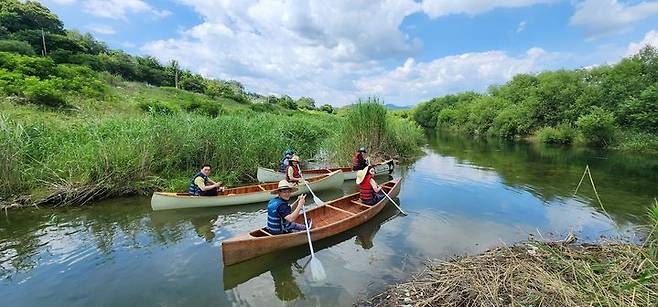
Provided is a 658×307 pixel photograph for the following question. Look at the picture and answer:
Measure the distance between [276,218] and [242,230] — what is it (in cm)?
231

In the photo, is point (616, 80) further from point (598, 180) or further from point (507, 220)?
point (507, 220)

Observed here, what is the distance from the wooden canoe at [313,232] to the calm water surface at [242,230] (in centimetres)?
31

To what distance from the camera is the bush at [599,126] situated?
1191 inches

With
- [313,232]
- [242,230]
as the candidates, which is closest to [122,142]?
[242,230]

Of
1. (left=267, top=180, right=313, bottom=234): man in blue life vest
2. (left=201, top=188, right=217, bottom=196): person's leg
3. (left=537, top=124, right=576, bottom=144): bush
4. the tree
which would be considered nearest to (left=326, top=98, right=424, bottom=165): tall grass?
(left=201, top=188, right=217, bottom=196): person's leg

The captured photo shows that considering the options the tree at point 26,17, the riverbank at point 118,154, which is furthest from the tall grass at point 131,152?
the tree at point 26,17

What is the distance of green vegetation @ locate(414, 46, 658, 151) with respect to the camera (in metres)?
29.8

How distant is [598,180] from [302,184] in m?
14.0

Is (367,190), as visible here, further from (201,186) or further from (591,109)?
(591,109)

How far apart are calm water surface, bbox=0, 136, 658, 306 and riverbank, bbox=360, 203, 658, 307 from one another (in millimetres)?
760

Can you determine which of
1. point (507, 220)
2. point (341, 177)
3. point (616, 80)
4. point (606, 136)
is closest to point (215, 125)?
point (341, 177)

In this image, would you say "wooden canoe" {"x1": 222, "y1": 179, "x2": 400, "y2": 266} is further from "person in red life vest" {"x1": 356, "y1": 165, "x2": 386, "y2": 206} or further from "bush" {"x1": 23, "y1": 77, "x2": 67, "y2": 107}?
"bush" {"x1": 23, "y1": 77, "x2": 67, "y2": 107}

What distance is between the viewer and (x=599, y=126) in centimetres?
3052

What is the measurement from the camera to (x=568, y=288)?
4395 mm
